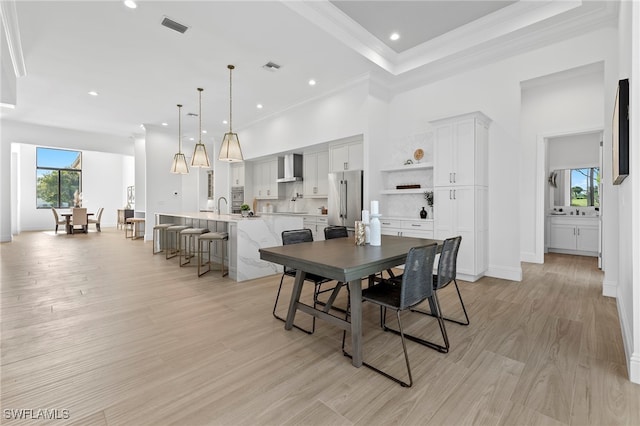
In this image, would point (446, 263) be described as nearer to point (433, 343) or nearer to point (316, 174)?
point (433, 343)

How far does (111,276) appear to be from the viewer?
445 centimetres

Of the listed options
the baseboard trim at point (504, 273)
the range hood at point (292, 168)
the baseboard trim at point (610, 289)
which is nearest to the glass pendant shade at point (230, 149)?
the range hood at point (292, 168)

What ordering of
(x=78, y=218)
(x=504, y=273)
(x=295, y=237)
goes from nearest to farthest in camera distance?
1. (x=295, y=237)
2. (x=504, y=273)
3. (x=78, y=218)

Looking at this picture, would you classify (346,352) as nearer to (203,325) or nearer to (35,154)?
(203,325)

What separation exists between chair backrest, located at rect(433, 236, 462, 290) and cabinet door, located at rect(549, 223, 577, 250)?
18.8 ft

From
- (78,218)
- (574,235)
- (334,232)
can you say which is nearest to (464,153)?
(334,232)

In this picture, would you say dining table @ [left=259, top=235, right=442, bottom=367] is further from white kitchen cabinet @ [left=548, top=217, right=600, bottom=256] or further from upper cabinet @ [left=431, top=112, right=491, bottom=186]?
white kitchen cabinet @ [left=548, top=217, right=600, bottom=256]

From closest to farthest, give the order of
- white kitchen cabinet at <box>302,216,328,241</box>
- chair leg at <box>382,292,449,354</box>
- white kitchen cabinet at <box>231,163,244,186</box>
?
chair leg at <box>382,292,449,354</box> < white kitchen cabinet at <box>302,216,328,241</box> < white kitchen cabinet at <box>231,163,244,186</box>

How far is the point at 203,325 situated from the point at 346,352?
1416 millimetres

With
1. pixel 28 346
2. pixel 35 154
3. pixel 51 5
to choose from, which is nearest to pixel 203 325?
pixel 28 346

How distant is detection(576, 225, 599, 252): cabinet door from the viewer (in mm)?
5949

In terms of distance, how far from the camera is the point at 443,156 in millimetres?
4434

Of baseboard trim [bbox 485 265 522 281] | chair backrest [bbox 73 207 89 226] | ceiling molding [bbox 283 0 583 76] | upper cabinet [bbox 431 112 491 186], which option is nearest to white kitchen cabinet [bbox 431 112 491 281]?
upper cabinet [bbox 431 112 491 186]

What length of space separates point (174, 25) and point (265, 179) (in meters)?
4.60
